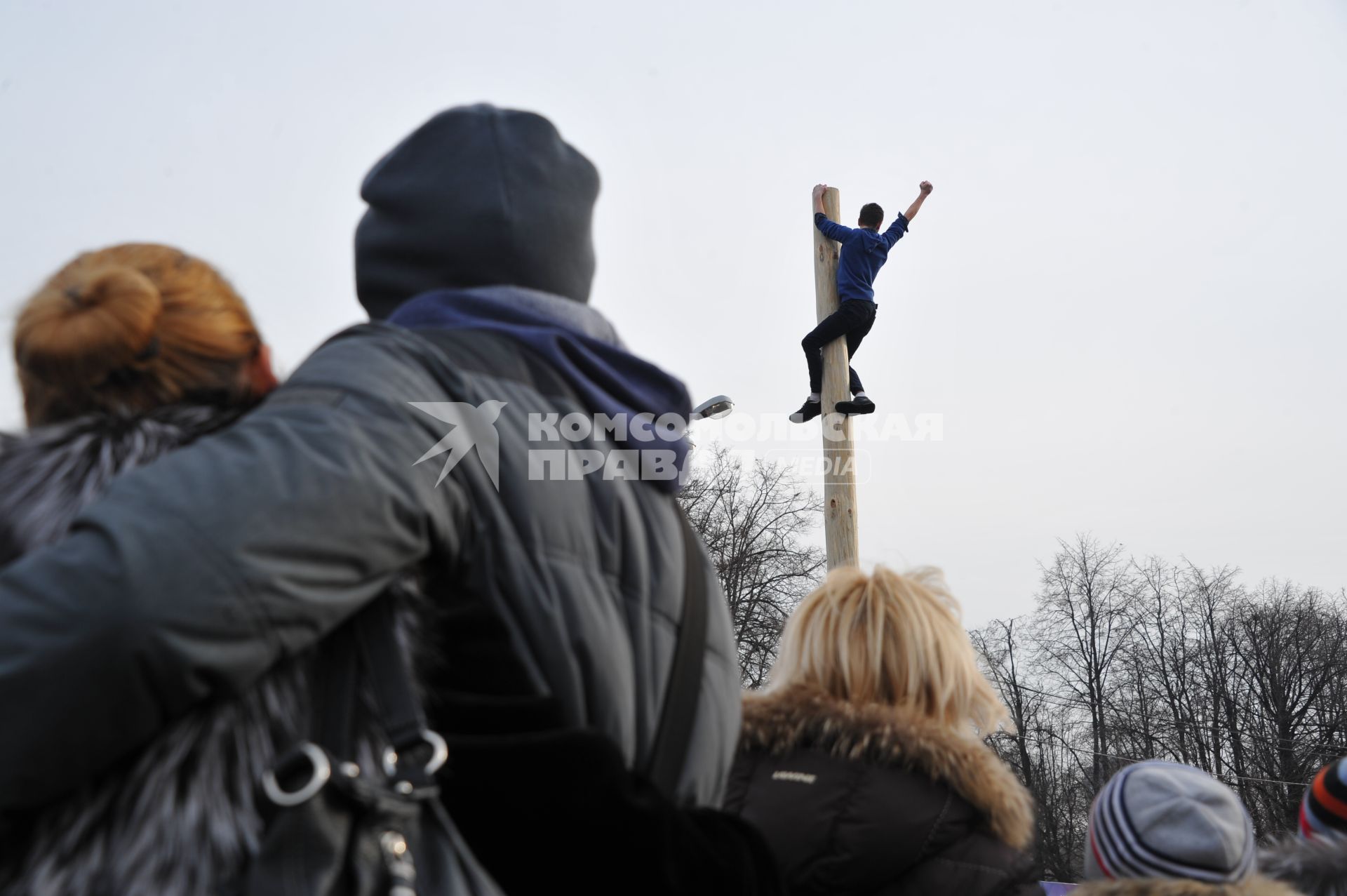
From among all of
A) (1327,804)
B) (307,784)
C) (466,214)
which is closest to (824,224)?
(1327,804)

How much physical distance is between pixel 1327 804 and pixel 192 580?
3154 millimetres

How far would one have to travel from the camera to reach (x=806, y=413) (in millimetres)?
8758

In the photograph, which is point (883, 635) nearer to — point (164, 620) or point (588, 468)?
point (588, 468)

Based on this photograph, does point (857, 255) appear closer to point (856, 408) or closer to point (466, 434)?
point (856, 408)

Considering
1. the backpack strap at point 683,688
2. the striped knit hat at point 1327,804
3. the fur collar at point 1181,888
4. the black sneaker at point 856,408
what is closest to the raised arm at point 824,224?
the black sneaker at point 856,408

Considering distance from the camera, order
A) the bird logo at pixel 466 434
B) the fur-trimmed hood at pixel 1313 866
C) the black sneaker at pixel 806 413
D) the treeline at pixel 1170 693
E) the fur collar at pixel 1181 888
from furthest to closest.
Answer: the treeline at pixel 1170 693, the black sneaker at pixel 806 413, the fur-trimmed hood at pixel 1313 866, the fur collar at pixel 1181 888, the bird logo at pixel 466 434

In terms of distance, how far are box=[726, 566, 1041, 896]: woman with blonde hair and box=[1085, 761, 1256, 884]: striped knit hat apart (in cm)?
18

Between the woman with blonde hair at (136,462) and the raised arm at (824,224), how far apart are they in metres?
6.55

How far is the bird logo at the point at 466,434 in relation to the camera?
1145mm

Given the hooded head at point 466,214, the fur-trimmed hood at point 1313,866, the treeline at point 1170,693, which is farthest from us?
the treeline at point 1170,693

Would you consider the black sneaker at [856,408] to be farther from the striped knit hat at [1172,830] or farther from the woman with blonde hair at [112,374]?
the woman with blonde hair at [112,374]

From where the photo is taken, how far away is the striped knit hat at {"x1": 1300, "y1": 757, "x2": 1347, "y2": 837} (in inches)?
117

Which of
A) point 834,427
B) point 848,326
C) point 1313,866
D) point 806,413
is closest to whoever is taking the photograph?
point 1313,866

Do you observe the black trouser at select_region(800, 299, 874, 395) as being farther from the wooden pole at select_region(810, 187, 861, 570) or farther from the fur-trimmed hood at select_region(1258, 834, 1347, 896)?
the fur-trimmed hood at select_region(1258, 834, 1347, 896)
